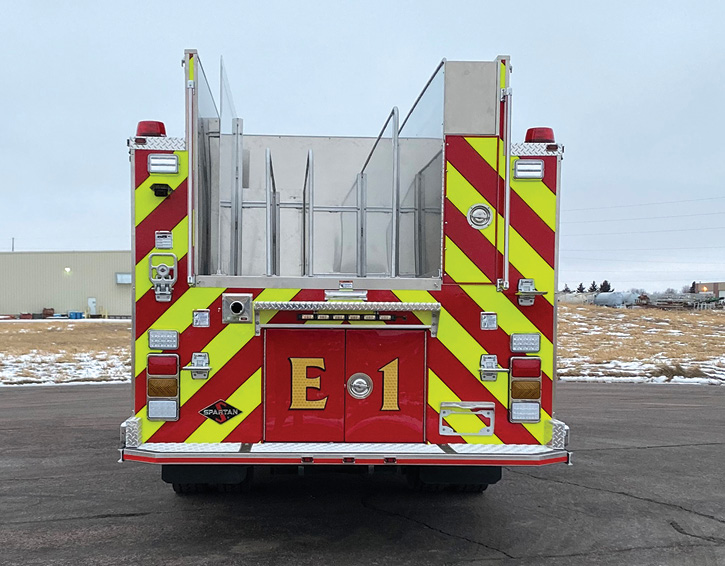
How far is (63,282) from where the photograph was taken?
44094 millimetres

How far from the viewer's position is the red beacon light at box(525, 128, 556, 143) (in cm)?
392

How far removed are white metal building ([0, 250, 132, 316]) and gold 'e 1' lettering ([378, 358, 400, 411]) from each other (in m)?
43.2

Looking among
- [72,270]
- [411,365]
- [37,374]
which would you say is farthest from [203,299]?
[72,270]

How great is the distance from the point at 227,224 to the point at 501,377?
2.21 metres

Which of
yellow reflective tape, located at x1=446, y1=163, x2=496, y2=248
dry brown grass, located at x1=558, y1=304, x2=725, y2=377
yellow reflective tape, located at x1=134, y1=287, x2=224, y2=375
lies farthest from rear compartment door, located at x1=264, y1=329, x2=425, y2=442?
dry brown grass, located at x1=558, y1=304, x2=725, y2=377

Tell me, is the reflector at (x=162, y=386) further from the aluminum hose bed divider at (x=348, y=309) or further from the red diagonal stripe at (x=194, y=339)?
the aluminum hose bed divider at (x=348, y=309)

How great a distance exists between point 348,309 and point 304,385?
1.91 ft

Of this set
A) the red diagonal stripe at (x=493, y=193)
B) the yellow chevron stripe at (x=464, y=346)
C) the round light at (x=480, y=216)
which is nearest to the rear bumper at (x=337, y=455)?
the yellow chevron stripe at (x=464, y=346)

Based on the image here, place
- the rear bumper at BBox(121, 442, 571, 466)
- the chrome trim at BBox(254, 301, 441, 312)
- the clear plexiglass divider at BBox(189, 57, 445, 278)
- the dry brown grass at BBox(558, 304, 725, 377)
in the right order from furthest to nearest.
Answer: the dry brown grass at BBox(558, 304, 725, 377)
the clear plexiglass divider at BBox(189, 57, 445, 278)
the chrome trim at BBox(254, 301, 441, 312)
the rear bumper at BBox(121, 442, 571, 466)

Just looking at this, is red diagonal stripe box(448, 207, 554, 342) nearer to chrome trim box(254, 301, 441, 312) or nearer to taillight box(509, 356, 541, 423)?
taillight box(509, 356, 541, 423)

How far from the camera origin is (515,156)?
12.7 ft

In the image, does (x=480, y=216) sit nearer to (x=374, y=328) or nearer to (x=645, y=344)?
→ (x=374, y=328)

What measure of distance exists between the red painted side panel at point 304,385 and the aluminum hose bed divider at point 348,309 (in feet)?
0.28

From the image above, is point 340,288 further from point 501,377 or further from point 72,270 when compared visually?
point 72,270
